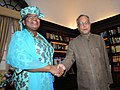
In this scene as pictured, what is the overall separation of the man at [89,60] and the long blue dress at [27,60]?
337 millimetres

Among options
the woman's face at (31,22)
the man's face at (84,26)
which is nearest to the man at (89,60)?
the man's face at (84,26)

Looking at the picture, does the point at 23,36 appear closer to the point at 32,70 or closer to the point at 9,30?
the point at 32,70

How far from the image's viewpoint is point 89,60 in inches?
67.9

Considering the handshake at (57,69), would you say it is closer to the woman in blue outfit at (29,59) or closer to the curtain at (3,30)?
the woman in blue outfit at (29,59)

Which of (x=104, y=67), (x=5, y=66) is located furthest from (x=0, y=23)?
(x=104, y=67)

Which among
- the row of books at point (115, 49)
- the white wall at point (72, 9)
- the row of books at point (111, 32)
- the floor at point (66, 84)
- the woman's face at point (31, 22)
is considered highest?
the white wall at point (72, 9)

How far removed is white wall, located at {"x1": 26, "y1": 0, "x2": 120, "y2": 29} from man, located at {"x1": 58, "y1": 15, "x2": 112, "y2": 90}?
331cm

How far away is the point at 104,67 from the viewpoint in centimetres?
177

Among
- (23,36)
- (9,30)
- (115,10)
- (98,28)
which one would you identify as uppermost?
(115,10)

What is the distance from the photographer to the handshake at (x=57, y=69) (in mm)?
1473

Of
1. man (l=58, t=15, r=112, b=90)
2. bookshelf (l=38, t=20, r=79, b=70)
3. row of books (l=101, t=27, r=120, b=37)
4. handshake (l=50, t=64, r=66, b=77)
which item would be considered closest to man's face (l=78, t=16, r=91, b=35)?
man (l=58, t=15, r=112, b=90)

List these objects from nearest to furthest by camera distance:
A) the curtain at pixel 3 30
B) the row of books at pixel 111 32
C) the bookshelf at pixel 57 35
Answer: the curtain at pixel 3 30 < the bookshelf at pixel 57 35 < the row of books at pixel 111 32

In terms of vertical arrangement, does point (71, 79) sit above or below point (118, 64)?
below

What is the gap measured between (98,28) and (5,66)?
11.6ft
